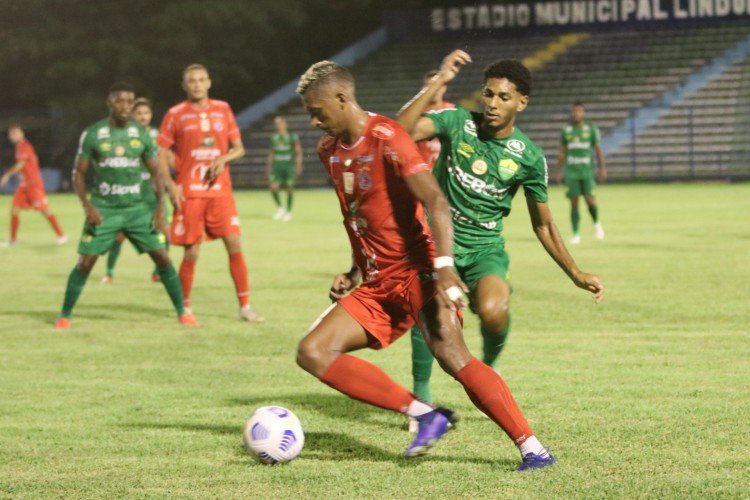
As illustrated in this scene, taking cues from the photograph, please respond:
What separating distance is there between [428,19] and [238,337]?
37747mm

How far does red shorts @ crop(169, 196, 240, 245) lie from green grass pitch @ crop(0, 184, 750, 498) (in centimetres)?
84

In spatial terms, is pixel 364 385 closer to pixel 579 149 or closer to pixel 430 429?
pixel 430 429

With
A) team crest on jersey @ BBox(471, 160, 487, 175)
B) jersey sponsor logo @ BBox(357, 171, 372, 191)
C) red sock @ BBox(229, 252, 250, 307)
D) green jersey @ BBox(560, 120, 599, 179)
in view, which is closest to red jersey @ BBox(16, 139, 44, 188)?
green jersey @ BBox(560, 120, 599, 179)

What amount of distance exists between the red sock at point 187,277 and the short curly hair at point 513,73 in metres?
5.64

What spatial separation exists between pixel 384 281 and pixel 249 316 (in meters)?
5.64

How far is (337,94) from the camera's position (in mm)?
5219

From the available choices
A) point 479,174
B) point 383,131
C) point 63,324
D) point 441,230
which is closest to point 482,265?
point 479,174

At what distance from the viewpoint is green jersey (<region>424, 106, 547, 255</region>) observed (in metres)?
6.24

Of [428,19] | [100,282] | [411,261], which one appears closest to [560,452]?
[411,261]

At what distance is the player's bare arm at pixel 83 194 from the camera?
10.4 metres

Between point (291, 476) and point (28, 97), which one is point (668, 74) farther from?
point (291, 476)

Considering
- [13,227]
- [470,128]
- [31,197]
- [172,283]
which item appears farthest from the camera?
[31,197]

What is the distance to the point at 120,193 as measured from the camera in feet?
35.5

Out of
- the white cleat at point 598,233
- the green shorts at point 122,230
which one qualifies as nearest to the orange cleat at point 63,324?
the green shorts at point 122,230
